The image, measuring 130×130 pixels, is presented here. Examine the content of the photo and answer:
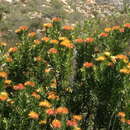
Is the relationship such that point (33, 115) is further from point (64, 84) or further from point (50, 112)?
point (64, 84)

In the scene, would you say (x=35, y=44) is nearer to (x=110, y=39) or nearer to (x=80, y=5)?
(x=110, y=39)

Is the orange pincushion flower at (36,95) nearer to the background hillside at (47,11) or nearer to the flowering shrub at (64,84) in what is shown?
the flowering shrub at (64,84)

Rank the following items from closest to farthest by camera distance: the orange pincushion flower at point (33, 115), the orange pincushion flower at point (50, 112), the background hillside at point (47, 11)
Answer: the orange pincushion flower at point (33, 115)
the orange pincushion flower at point (50, 112)
the background hillside at point (47, 11)

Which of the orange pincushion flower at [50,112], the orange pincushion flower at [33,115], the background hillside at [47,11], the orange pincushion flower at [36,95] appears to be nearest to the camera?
the orange pincushion flower at [33,115]

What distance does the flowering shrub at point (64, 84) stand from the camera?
240 inches

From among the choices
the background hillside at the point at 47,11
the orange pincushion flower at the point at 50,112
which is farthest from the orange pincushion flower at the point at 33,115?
the background hillside at the point at 47,11

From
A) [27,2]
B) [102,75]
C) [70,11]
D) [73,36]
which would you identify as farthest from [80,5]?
[102,75]

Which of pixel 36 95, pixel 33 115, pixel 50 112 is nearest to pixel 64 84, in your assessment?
pixel 36 95

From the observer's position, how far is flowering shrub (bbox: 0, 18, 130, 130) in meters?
6.09

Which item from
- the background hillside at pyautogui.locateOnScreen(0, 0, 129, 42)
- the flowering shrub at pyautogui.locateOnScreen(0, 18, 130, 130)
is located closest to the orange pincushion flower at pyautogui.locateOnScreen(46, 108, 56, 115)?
the flowering shrub at pyautogui.locateOnScreen(0, 18, 130, 130)

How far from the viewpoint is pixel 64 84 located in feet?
23.8

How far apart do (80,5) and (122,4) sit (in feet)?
7.23

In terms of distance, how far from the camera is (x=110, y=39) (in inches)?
291

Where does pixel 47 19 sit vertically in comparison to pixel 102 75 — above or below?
below
